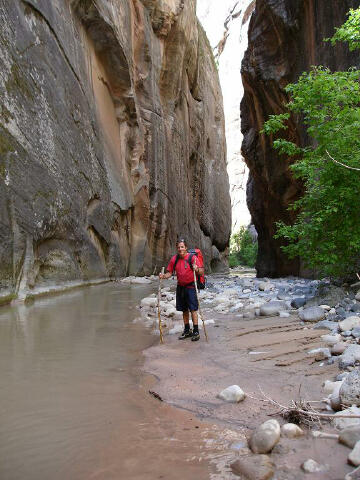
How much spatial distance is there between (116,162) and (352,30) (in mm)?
13230

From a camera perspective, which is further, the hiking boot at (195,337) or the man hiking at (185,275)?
the man hiking at (185,275)

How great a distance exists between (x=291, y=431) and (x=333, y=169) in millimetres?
5331

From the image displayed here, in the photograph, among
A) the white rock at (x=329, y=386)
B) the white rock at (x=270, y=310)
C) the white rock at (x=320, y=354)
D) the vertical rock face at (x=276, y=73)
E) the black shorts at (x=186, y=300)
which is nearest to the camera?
the white rock at (x=329, y=386)

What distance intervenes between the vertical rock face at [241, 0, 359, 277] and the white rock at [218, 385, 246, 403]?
40.8 ft

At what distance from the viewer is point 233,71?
74.8 metres

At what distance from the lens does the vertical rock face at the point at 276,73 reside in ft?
49.4

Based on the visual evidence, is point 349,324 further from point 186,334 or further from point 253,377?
point 186,334

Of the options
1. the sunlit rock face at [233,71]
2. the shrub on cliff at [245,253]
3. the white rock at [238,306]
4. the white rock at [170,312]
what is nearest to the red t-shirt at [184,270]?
the white rock at [170,312]

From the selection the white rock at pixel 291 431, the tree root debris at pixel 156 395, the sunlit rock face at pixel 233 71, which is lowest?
the tree root debris at pixel 156 395

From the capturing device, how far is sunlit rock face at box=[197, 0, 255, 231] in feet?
227

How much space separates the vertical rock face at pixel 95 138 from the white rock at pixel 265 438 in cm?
692

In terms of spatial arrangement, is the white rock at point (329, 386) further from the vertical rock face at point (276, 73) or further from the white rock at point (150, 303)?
the vertical rock face at point (276, 73)

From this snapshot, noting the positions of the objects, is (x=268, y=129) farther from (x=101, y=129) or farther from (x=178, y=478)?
(x=101, y=129)

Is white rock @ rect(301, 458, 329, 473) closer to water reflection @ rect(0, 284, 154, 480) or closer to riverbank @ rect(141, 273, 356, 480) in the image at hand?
riverbank @ rect(141, 273, 356, 480)
